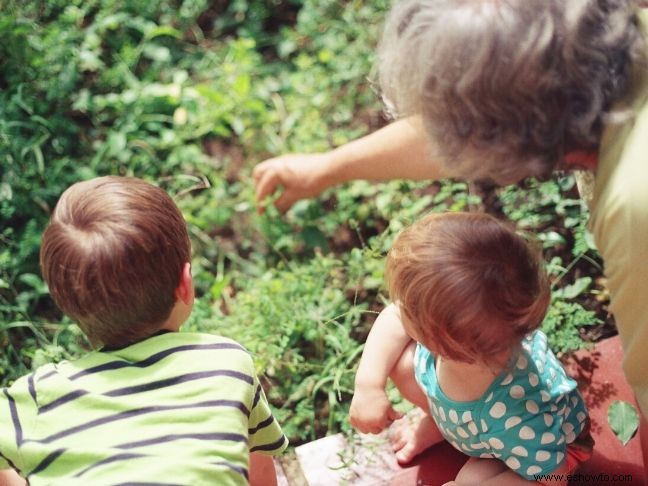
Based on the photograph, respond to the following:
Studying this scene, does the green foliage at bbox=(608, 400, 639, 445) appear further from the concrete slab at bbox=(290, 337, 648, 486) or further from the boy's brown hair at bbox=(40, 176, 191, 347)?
the boy's brown hair at bbox=(40, 176, 191, 347)

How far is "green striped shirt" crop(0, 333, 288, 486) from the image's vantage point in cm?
112

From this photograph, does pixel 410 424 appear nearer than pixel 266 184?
Yes

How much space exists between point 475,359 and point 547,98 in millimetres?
478

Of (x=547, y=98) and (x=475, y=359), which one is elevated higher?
(x=547, y=98)

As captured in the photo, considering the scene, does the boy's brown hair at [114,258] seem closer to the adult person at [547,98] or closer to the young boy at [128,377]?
the young boy at [128,377]

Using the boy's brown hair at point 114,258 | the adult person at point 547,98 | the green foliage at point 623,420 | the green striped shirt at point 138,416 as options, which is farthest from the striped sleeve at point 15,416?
the green foliage at point 623,420

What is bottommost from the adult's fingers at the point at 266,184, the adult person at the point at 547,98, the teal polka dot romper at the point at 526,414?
the teal polka dot romper at the point at 526,414

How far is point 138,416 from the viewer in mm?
1146

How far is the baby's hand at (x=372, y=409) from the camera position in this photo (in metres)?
1.54

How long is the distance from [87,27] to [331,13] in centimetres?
95

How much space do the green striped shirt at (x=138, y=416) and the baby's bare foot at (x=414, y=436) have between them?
55 centimetres

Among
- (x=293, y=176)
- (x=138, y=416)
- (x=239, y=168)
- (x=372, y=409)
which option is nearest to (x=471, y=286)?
(x=372, y=409)

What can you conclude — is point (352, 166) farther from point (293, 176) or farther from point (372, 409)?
point (372, 409)

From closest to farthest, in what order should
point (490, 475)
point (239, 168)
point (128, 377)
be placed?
point (128, 377) → point (490, 475) → point (239, 168)
